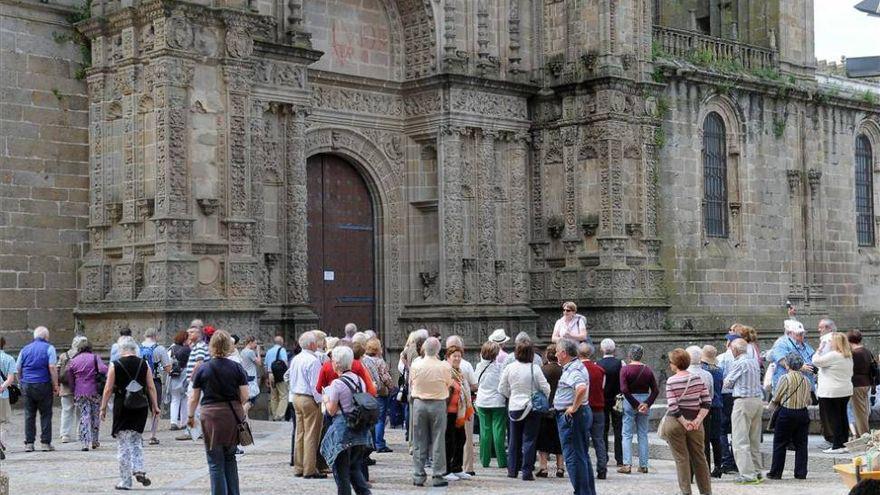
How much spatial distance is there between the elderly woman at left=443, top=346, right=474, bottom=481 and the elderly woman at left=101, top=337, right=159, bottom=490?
3.62m

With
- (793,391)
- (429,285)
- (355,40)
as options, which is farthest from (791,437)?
(355,40)

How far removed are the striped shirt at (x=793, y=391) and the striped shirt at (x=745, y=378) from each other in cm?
28

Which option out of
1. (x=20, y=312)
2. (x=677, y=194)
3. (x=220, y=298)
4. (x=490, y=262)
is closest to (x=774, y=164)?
(x=677, y=194)

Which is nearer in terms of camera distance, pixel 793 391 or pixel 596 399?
pixel 596 399

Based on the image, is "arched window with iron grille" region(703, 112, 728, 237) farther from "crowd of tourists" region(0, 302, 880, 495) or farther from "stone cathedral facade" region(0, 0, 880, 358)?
"crowd of tourists" region(0, 302, 880, 495)

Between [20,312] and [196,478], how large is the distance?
847 centimetres

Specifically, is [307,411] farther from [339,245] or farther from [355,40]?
[355,40]

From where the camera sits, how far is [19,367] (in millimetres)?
19109

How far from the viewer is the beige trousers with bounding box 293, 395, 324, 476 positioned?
636 inches

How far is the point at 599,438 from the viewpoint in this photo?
1686cm

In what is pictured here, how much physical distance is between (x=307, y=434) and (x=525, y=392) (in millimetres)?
2706

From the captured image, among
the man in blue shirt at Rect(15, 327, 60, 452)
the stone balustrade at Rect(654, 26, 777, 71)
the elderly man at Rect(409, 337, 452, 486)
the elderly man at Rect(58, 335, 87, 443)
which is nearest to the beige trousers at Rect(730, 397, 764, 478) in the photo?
the elderly man at Rect(409, 337, 452, 486)

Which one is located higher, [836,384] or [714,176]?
[714,176]

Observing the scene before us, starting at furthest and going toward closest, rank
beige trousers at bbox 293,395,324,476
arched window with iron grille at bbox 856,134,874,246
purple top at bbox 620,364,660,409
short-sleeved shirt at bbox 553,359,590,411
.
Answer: arched window with iron grille at bbox 856,134,874,246
purple top at bbox 620,364,660,409
beige trousers at bbox 293,395,324,476
short-sleeved shirt at bbox 553,359,590,411
